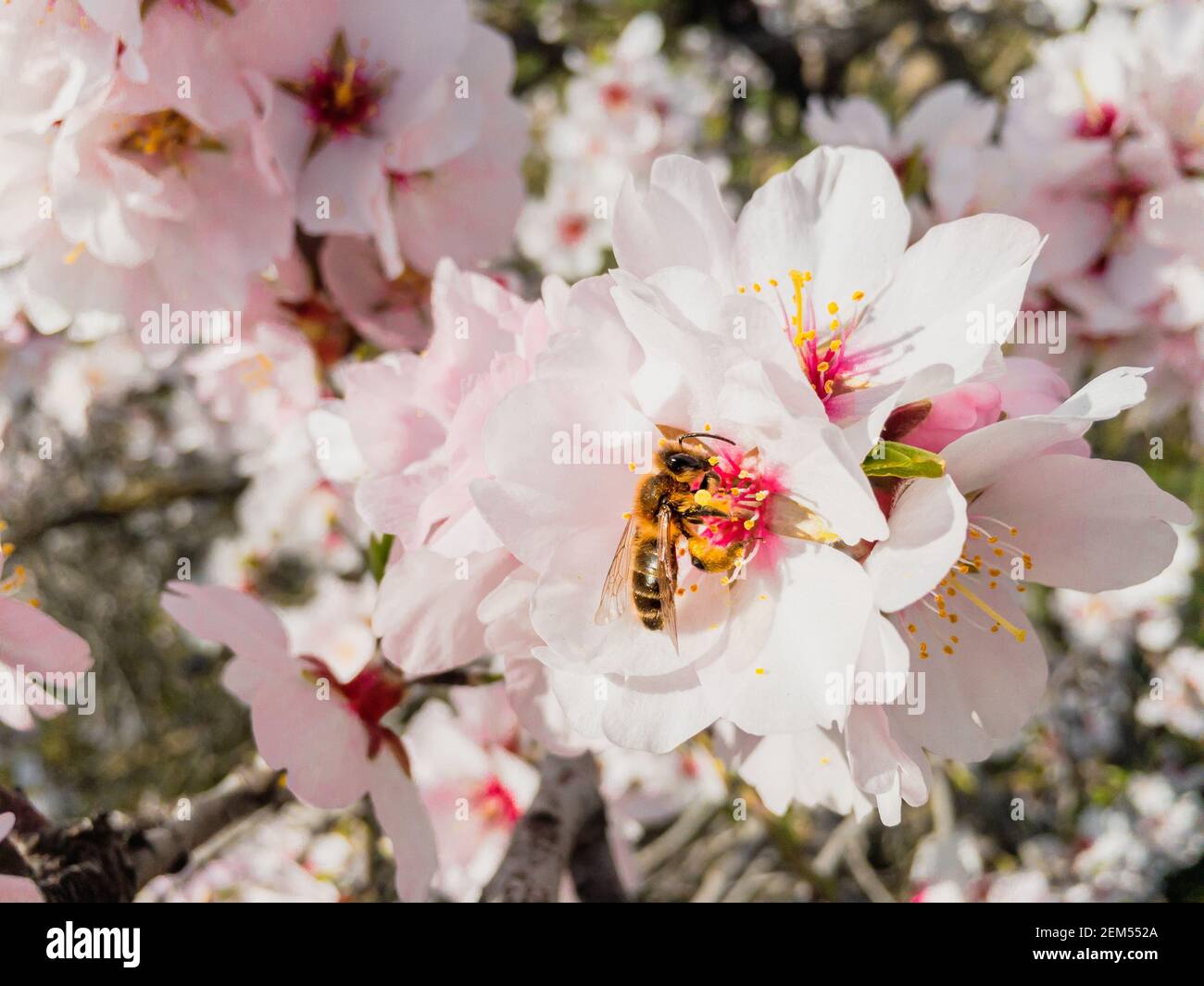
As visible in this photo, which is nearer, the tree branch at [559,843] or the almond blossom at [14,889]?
the almond blossom at [14,889]

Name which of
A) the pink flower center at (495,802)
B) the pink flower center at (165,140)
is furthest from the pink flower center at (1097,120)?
the pink flower center at (495,802)

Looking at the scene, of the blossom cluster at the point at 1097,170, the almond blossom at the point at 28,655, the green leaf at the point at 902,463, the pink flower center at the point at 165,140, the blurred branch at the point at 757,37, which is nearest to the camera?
the green leaf at the point at 902,463

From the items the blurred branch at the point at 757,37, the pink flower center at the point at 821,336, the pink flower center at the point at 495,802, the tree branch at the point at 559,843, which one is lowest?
the pink flower center at the point at 495,802

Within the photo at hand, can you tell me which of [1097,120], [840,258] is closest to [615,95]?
[1097,120]

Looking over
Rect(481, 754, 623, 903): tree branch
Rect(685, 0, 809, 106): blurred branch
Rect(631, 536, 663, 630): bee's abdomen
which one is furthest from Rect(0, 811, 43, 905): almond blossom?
Rect(685, 0, 809, 106): blurred branch

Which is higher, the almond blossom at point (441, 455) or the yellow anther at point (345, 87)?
the yellow anther at point (345, 87)

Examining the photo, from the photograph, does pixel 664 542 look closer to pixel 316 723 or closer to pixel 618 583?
pixel 618 583

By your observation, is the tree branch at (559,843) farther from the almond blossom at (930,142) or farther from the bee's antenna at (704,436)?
the almond blossom at (930,142)
